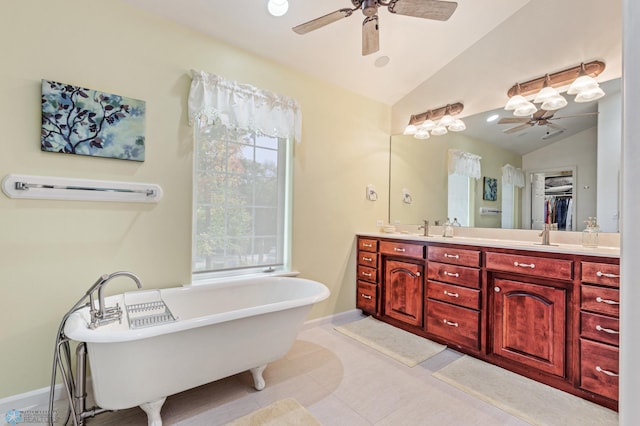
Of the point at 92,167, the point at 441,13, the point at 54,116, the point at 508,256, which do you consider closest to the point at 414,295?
the point at 508,256

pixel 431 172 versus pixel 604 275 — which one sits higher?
pixel 431 172

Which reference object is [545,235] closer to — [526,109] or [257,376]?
[526,109]

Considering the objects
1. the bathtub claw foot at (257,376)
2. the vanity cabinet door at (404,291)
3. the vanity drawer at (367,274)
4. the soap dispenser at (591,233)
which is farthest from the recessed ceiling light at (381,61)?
the bathtub claw foot at (257,376)

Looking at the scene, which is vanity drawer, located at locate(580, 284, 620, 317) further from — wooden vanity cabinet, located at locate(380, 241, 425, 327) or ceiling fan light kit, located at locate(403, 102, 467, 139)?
ceiling fan light kit, located at locate(403, 102, 467, 139)

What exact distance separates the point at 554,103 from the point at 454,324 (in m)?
1.96

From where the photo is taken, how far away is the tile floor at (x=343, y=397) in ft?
6.11

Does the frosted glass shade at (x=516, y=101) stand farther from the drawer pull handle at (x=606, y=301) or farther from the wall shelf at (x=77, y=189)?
the wall shelf at (x=77, y=189)

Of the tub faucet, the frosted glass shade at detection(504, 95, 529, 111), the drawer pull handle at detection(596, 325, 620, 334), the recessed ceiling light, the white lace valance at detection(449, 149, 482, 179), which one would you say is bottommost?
the drawer pull handle at detection(596, 325, 620, 334)

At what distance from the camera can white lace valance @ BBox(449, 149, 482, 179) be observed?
318 cm

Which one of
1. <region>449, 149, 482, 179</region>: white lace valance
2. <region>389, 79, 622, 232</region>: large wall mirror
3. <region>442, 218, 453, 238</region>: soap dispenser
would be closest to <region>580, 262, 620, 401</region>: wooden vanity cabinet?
<region>389, 79, 622, 232</region>: large wall mirror

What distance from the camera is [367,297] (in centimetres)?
352

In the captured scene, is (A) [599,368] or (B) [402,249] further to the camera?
(B) [402,249]

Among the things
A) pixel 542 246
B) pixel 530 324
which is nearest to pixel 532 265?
pixel 542 246

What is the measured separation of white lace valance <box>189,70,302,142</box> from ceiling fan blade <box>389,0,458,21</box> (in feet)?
4.08
